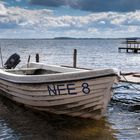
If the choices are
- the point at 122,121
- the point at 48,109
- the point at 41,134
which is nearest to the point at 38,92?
the point at 48,109

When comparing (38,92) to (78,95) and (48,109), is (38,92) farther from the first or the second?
(78,95)

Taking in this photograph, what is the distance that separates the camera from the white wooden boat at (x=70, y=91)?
9375 millimetres

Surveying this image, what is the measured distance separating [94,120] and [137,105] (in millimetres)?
2806

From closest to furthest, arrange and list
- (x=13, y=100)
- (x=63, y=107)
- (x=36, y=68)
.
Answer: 1. (x=63, y=107)
2. (x=13, y=100)
3. (x=36, y=68)

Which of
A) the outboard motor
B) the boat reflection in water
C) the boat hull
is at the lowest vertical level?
the boat reflection in water

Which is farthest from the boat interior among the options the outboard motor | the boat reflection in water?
the boat reflection in water

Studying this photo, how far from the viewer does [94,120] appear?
10.5 m

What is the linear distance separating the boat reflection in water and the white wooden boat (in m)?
0.32

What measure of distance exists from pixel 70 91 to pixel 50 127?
1.40 meters

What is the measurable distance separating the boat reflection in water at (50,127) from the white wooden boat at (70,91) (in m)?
0.32

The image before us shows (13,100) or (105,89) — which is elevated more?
(105,89)

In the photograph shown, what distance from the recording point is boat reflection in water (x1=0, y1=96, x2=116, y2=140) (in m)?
9.51

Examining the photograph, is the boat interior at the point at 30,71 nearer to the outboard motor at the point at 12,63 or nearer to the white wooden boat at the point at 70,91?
the outboard motor at the point at 12,63

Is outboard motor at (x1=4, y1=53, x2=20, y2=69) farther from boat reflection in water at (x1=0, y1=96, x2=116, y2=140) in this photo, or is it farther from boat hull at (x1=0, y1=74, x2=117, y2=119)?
boat hull at (x1=0, y1=74, x2=117, y2=119)
